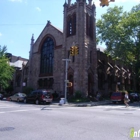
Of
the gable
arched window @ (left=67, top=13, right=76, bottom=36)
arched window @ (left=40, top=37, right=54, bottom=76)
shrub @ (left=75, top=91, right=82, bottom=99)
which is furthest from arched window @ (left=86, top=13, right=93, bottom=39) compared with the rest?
shrub @ (left=75, top=91, right=82, bottom=99)

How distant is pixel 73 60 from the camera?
106ft

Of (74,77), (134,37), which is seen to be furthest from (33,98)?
(134,37)

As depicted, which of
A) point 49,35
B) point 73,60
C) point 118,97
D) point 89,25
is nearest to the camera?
point 118,97

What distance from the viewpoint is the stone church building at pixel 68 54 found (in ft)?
102

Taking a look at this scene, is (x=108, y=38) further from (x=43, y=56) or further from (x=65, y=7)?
(x=43, y=56)

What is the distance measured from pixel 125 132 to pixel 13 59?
61.9m

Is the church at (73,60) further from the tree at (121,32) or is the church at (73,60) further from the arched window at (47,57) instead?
the tree at (121,32)

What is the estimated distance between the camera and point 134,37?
117ft

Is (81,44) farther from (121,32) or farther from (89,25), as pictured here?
(121,32)

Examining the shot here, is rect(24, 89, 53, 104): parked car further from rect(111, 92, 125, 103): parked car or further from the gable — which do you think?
the gable

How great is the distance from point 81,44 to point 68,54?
11.3ft

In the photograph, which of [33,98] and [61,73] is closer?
[33,98]

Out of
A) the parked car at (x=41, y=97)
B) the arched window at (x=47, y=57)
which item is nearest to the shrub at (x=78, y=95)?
the parked car at (x=41, y=97)

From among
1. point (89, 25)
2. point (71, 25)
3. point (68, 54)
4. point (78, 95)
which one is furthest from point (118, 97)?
point (71, 25)
